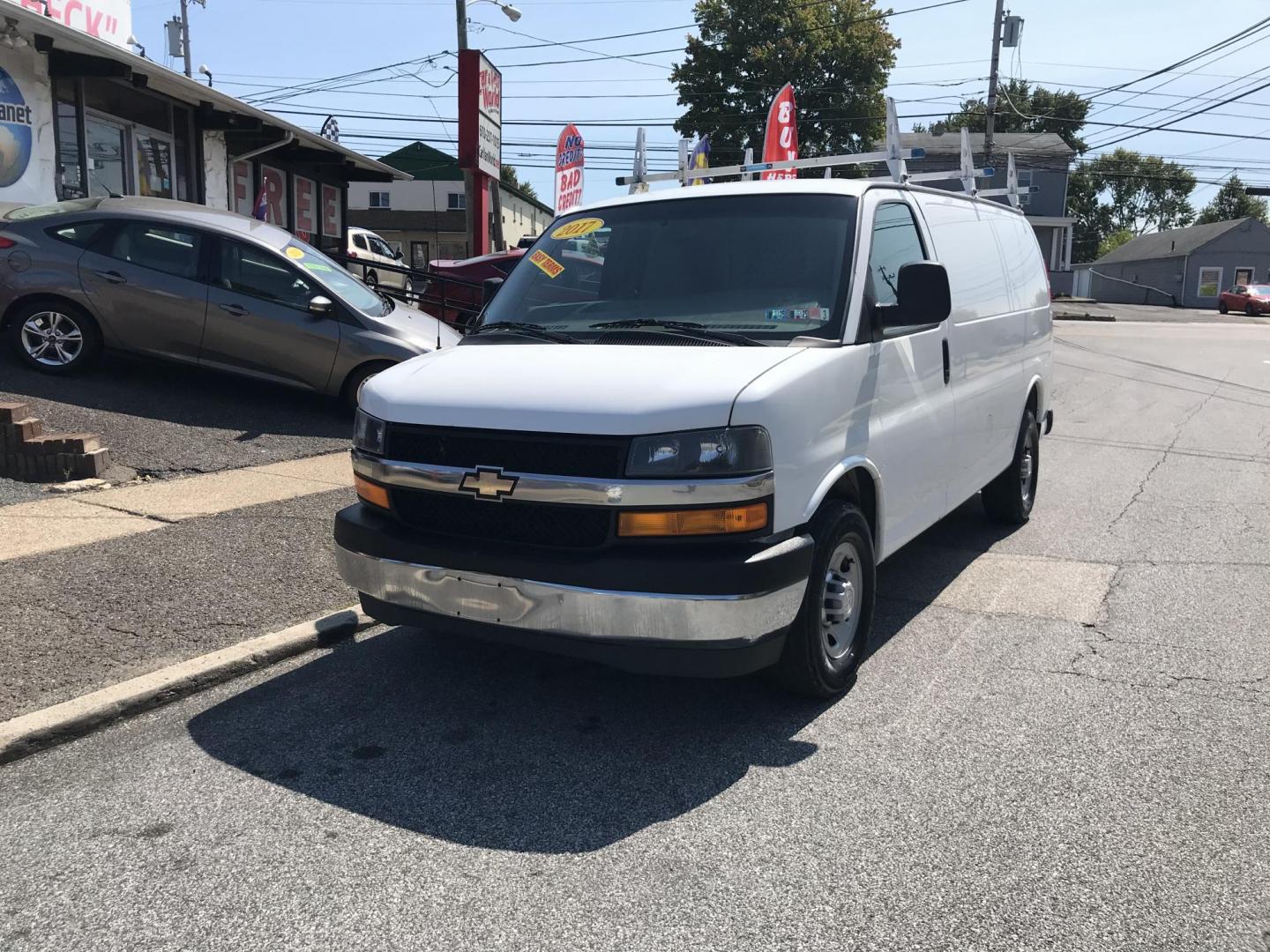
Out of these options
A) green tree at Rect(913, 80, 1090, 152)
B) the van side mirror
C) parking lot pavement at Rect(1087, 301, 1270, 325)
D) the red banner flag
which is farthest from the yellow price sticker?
green tree at Rect(913, 80, 1090, 152)

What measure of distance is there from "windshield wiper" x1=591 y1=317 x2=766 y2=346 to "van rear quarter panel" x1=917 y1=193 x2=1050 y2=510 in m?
1.64

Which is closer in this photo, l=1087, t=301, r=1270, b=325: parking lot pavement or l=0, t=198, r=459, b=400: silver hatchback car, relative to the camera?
l=0, t=198, r=459, b=400: silver hatchback car

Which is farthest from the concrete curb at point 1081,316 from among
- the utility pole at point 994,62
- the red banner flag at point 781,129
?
the red banner flag at point 781,129

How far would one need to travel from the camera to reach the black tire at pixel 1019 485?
7.13 meters

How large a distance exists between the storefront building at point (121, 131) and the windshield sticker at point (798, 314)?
9595 mm

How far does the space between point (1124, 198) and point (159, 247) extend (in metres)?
112

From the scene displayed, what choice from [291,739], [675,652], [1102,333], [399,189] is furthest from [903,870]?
[399,189]

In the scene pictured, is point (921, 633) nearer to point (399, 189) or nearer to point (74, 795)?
point (74, 795)

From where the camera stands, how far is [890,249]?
4949mm

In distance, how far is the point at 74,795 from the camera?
3.53 metres

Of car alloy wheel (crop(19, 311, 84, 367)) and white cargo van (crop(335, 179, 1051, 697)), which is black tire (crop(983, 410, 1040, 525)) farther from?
car alloy wheel (crop(19, 311, 84, 367))

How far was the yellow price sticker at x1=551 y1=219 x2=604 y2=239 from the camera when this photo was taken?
17.4 ft

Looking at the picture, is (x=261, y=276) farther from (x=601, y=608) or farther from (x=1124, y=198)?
(x=1124, y=198)

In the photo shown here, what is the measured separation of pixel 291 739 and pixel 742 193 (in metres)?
3.06
